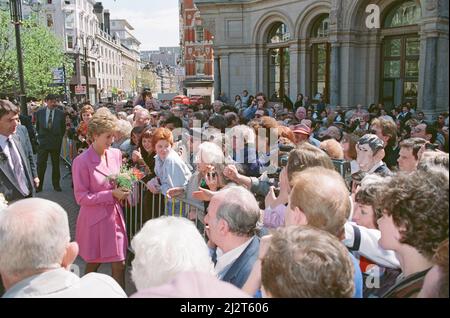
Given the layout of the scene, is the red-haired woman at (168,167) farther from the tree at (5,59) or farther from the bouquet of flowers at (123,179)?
the tree at (5,59)

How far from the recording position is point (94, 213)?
4.34 meters

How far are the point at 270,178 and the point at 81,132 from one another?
452cm

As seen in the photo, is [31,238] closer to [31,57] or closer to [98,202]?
[98,202]

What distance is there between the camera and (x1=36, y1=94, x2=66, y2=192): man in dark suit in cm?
962

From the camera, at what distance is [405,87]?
49.0ft

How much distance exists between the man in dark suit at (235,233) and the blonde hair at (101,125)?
207 centimetres

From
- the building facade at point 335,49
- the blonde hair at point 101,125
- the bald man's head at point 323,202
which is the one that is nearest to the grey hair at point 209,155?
the blonde hair at point 101,125

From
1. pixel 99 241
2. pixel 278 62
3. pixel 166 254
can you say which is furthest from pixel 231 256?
pixel 278 62

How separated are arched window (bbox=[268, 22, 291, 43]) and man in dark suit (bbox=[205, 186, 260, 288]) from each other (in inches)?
655

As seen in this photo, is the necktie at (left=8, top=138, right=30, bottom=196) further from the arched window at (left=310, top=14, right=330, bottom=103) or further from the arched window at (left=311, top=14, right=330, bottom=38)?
the arched window at (left=311, top=14, right=330, bottom=38)

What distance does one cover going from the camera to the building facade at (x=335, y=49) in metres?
12.2

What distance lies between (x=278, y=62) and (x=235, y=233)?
17.3m
